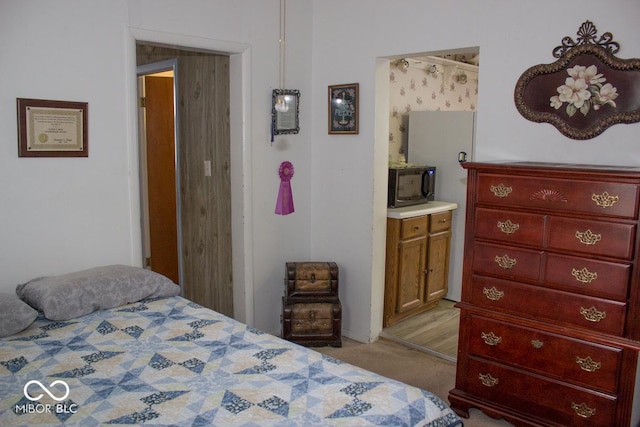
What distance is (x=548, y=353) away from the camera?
263 cm

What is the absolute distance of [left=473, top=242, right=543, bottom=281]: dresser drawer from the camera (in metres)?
2.62

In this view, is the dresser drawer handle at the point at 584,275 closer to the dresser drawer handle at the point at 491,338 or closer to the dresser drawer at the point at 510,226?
the dresser drawer at the point at 510,226

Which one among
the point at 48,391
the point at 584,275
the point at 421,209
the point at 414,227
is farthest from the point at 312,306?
the point at 48,391

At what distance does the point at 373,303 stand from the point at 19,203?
2.38m

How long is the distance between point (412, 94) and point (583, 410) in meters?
3.41

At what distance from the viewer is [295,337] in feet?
12.5

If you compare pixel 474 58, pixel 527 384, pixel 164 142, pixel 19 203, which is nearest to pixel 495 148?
pixel 527 384

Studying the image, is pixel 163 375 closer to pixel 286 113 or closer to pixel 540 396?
pixel 540 396

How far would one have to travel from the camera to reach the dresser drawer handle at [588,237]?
2428mm

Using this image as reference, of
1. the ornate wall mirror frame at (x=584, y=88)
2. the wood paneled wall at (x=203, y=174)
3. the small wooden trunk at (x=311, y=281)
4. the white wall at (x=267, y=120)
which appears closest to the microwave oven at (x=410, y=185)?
the white wall at (x=267, y=120)

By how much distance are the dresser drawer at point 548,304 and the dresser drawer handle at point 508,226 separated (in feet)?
0.83

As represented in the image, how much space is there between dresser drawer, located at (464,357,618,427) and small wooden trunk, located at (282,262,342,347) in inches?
45.1

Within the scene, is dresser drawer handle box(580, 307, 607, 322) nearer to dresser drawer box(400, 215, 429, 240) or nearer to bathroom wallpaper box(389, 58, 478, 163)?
dresser drawer box(400, 215, 429, 240)

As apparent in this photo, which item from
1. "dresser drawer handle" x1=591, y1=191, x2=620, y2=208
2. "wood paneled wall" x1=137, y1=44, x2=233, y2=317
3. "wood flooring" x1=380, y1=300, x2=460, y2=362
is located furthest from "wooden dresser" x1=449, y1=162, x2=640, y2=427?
"wood paneled wall" x1=137, y1=44, x2=233, y2=317
